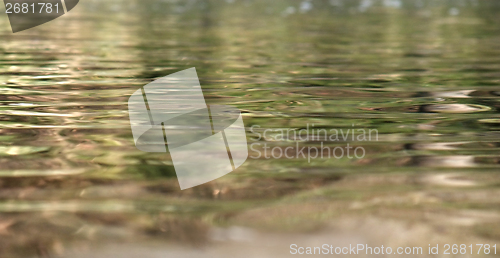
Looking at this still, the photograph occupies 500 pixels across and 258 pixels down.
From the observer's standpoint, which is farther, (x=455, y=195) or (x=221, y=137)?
(x=221, y=137)

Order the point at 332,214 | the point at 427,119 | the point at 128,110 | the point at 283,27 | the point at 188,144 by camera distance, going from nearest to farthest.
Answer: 1. the point at 332,214
2. the point at 188,144
3. the point at 427,119
4. the point at 128,110
5. the point at 283,27

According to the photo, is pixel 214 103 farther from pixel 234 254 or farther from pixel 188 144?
pixel 234 254

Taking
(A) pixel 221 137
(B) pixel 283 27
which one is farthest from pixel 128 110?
(B) pixel 283 27

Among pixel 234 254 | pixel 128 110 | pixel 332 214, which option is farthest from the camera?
pixel 128 110

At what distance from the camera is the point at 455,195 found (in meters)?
0.97

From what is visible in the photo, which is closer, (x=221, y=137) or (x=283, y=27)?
(x=221, y=137)

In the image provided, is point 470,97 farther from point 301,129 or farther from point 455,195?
point 455,195

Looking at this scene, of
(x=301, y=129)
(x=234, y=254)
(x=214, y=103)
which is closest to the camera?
(x=234, y=254)

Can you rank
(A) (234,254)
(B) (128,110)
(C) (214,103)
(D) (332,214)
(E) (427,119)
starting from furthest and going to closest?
(C) (214,103), (B) (128,110), (E) (427,119), (D) (332,214), (A) (234,254)

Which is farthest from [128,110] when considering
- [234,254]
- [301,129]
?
[234,254]

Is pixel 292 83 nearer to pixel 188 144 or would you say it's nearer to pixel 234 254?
pixel 188 144

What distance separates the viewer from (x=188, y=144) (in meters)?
1.31

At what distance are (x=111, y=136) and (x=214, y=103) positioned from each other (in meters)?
0.57

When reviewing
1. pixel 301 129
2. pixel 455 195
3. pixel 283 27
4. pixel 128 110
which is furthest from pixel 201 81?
pixel 283 27
